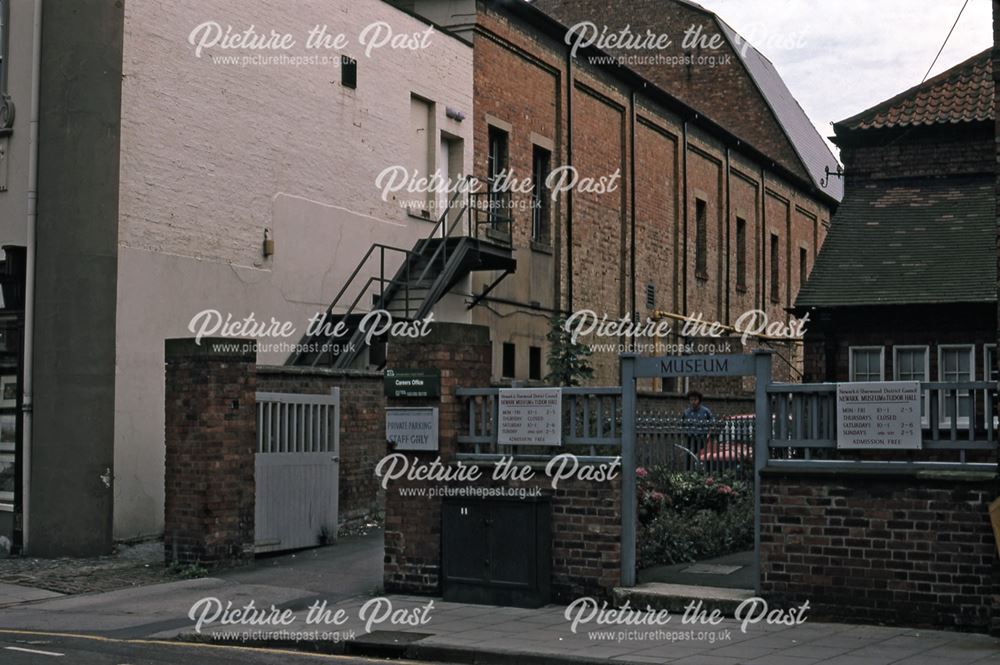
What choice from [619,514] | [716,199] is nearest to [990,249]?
[619,514]

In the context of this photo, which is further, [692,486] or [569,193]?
[569,193]

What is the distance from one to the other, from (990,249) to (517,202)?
9.58 m

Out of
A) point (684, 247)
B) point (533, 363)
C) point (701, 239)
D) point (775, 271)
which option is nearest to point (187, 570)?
point (533, 363)

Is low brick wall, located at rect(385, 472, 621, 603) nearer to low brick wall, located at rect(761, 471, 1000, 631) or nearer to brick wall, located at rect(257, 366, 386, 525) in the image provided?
low brick wall, located at rect(761, 471, 1000, 631)

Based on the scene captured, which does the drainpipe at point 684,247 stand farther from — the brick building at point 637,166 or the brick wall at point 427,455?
the brick wall at point 427,455

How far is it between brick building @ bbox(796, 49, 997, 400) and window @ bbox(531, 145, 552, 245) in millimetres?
6843

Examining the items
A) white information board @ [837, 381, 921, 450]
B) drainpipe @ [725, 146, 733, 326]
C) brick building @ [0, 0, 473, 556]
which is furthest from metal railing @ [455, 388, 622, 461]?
drainpipe @ [725, 146, 733, 326]

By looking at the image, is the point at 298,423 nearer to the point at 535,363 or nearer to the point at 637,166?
the point at 535,363

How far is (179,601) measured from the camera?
13164 mm

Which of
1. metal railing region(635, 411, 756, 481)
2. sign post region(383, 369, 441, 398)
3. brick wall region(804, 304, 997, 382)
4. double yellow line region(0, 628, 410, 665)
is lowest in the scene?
double yellow line region(0, 628, 410, 665)

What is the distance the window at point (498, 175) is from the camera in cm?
2600

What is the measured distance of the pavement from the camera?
972 cm

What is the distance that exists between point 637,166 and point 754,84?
12.7 metres

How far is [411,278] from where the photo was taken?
22922 millimetres
